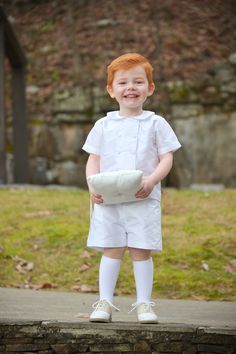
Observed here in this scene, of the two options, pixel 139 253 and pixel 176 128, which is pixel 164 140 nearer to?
pixel 139 253

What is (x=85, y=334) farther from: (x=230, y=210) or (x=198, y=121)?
(x=198, y=121)

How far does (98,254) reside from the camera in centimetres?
683

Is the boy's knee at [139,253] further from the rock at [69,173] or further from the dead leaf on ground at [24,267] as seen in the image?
the rock at [69,173]

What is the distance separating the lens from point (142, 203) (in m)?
3.90

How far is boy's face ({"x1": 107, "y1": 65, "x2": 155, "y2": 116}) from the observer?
13.0ft

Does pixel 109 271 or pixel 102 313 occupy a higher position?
pixel 109 271

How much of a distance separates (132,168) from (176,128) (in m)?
9.97

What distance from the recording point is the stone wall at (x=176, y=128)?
13.6 m

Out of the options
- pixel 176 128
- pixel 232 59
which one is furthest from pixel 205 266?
pixel 232 59

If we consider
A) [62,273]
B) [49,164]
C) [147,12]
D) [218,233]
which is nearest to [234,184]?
[49,164]

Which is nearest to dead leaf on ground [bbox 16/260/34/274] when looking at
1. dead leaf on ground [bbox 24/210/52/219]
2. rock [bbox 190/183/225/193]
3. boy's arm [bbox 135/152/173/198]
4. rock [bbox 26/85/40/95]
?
dead leaf on ground [bbox 24/210/52/219]

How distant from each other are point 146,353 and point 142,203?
784mm

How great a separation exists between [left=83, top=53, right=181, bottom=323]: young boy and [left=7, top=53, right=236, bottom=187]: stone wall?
Result: 965cm

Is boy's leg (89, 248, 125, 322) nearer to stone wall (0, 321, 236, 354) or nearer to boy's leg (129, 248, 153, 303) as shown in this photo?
boy's leg (129, 248, 153, 303)
